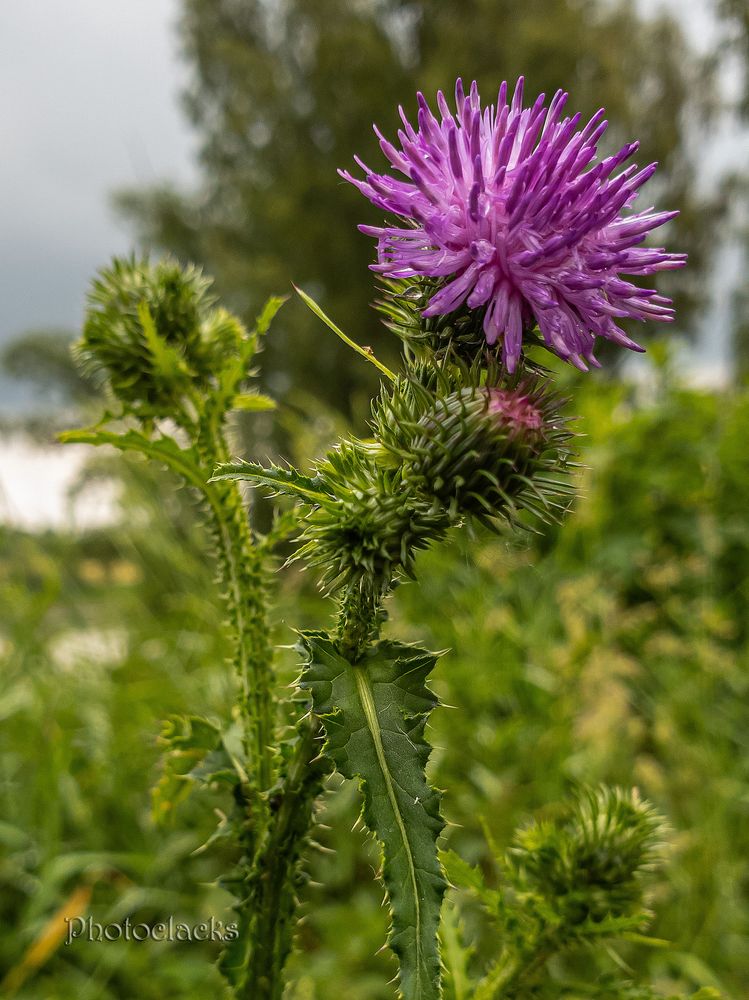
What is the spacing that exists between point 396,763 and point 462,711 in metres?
2.87

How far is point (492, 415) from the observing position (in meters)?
1.05

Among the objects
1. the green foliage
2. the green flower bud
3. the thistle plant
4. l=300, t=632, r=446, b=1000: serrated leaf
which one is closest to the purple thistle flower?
the thistle plant

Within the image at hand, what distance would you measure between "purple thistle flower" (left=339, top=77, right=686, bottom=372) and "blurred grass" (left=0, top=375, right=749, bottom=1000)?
1.44 metres

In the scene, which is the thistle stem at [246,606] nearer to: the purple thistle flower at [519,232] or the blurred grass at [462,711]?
the purple thistle flower at [519,232]

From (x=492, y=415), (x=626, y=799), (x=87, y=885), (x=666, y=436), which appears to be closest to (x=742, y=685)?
(x=666, y=436)

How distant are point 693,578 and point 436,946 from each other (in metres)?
4.46

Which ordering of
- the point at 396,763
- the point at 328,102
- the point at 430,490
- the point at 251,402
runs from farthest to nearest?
the point at 328,102 < the point at 251,402 < the point at 430,490 < the point at 396,763

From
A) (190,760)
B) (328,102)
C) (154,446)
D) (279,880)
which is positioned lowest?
(279,880)

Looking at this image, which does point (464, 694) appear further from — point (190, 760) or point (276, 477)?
point (276, 477)

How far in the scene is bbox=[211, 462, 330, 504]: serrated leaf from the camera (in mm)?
969

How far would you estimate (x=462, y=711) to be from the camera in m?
3.70

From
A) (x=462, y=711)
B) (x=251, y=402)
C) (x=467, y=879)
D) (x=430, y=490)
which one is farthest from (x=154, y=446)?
(x=462, y=711)

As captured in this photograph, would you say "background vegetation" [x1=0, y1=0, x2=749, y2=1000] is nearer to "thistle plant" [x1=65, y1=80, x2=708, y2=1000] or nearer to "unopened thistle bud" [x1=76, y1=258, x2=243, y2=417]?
"thistle plant" [x1=65, y1=80, x2=708, y2=1000]

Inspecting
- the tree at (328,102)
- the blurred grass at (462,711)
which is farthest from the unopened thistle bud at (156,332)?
the tree at (328,102)
